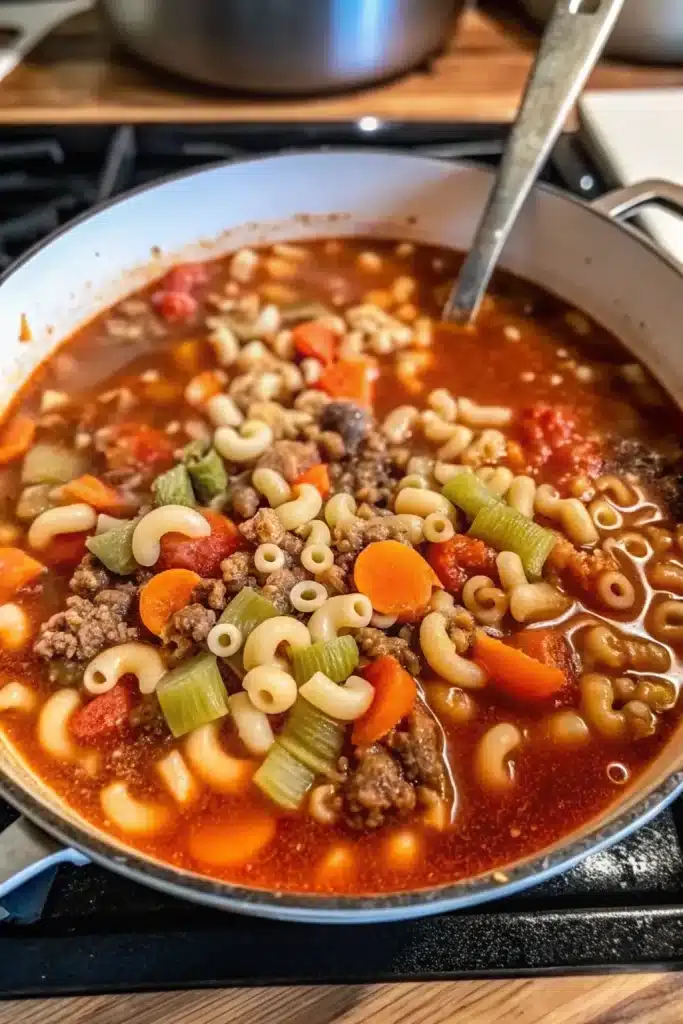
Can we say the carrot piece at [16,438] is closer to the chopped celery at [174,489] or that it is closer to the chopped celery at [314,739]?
the chopped celery at [174,489]

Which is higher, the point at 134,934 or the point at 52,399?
the point at 52,399

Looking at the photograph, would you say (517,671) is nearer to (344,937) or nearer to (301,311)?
(344,937)

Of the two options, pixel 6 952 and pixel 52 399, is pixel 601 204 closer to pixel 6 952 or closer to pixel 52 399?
pixel 52 399

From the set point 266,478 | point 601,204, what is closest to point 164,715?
point 266,478

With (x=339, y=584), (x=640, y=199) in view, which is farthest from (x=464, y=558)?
(x=640, y=199)

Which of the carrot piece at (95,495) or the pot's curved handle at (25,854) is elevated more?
the pot's curved handle at (25,854)

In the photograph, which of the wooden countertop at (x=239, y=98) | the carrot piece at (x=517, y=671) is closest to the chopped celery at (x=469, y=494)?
the carrot piece at (x=517, y=671)

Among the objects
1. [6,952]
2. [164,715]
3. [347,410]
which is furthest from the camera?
[347,410]

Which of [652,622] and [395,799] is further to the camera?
[652,622]
